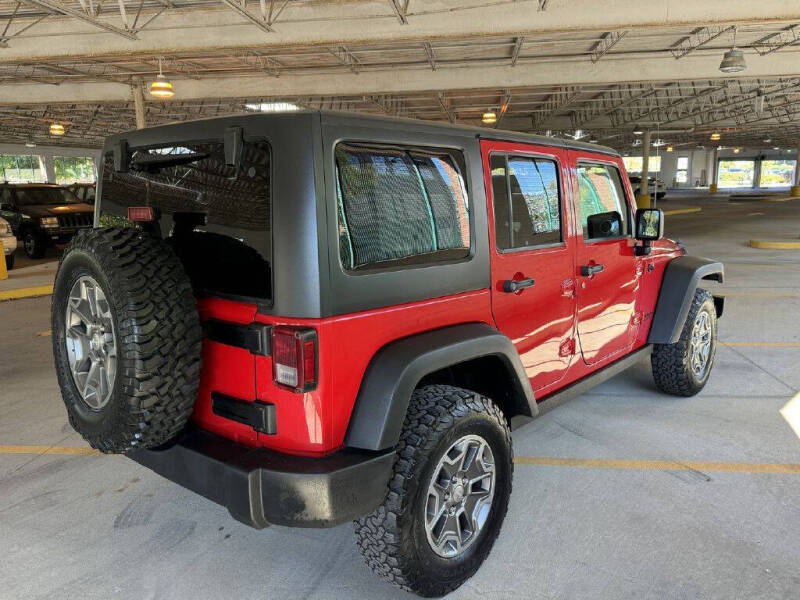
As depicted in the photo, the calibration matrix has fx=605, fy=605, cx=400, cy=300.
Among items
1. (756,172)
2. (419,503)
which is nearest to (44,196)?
(419,503)

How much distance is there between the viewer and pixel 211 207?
2.28 metres

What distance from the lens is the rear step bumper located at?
78.7 inches

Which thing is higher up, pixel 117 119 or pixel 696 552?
pixel 117 119

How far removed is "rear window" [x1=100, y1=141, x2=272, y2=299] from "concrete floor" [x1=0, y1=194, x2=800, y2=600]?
1.29 meters

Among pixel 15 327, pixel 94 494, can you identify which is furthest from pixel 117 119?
pixel 94 494

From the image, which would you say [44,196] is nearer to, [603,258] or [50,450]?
[50,450]

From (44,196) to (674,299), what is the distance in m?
15.7

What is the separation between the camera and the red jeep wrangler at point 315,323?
6.68 ft

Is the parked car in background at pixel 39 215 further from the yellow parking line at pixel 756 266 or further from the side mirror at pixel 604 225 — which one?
the yellow parking line at pixel 756 266

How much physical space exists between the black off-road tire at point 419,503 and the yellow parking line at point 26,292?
8.95 metres

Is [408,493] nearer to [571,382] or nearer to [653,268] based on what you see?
[571,382]

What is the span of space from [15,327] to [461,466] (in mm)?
6993

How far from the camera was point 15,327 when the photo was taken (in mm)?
7391

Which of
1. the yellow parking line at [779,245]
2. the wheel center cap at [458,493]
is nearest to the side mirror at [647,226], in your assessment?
the wheel center cap at [458,493]
